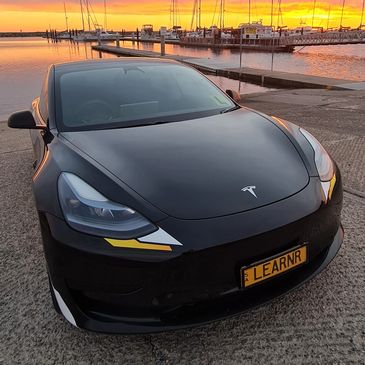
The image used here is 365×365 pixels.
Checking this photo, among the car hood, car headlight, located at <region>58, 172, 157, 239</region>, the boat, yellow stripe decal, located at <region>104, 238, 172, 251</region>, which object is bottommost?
the boat

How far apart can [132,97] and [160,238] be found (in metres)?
1.69

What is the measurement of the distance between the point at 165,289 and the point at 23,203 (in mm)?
2508

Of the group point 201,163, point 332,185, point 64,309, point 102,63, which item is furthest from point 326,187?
point 102,63

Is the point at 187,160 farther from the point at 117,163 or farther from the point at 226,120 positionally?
the point at 226,120

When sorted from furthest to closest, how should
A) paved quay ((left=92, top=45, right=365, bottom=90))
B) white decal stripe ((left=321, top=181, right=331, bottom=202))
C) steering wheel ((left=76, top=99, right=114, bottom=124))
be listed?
1. paved quay ((left=92, top=45, right=365, bottom=90))
2. steering wheel ((left=76, top=99, right=114, bottom=124))
3. white decal stripe ((left=321, top=181, right=331, bottom=202))

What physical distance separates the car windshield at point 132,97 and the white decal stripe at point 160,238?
1.20m

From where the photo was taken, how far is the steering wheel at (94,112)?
2.75 meters

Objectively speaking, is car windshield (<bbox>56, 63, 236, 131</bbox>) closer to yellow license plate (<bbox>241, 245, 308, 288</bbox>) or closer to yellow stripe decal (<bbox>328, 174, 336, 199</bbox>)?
yellow stripe decal (<bbox>328, 174, 336, 199</bbox>)

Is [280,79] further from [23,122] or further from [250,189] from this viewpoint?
[250,189]

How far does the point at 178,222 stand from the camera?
1.71 m

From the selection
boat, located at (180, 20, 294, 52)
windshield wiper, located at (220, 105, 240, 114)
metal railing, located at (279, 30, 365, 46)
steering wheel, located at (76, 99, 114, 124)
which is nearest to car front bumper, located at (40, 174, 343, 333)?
steering wheel, located at (76, 99, 114, 124)

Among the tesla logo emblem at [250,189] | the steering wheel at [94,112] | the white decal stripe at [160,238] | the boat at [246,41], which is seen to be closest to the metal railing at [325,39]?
the boat at [246,41]

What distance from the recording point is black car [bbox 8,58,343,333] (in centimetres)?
167

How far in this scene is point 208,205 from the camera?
179 cm
